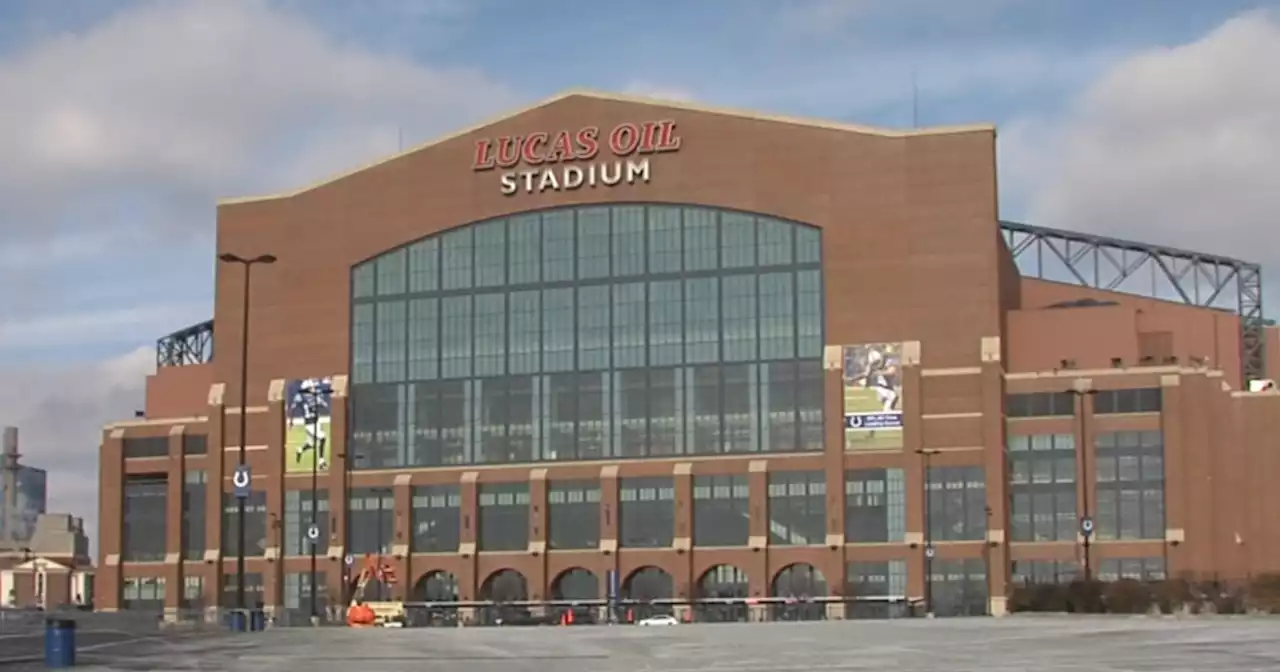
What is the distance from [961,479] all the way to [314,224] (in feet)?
169

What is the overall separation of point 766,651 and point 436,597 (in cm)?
7808

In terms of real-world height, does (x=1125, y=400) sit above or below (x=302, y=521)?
above

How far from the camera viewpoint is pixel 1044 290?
Result: 129m

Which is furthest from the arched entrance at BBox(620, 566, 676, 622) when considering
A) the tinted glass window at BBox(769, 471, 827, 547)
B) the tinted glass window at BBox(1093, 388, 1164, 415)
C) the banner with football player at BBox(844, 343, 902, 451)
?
the tinted glass window at BBox(1093, 388, 1164, 415)

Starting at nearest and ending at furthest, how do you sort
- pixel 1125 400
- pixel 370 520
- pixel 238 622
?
pixel 238 622 < pixel 1125 400 < pixel 370 520

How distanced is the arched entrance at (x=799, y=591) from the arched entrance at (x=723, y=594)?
2156mm

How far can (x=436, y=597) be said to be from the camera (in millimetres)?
123062

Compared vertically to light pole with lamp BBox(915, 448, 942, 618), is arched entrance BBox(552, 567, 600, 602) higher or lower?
lower

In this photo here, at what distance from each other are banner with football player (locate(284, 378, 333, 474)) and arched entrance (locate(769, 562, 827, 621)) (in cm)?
3505

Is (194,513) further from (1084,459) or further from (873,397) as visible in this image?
(1084,459)

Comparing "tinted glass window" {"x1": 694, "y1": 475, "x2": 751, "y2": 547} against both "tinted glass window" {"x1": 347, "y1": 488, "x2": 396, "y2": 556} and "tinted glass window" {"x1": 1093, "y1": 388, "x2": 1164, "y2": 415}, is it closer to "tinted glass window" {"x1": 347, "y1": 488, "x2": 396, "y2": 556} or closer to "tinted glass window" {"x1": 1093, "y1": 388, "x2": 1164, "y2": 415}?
"tinted glass window" {"x1": 347, "y1": 488, "x2": 396, "y2": 556}

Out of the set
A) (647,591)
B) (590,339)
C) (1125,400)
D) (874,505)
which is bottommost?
(647,591)

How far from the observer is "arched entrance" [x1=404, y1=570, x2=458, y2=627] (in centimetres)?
11856

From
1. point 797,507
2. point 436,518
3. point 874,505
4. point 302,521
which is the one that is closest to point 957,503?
point 874,505
